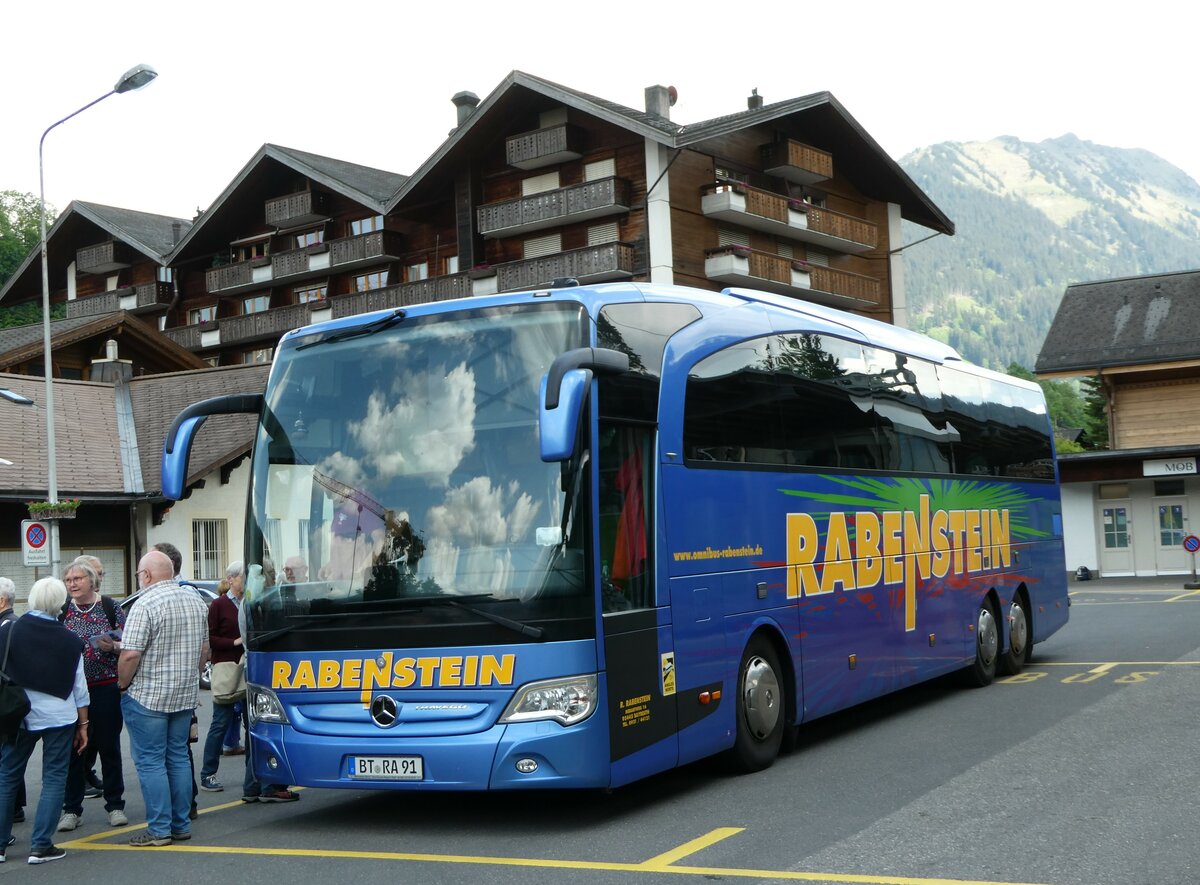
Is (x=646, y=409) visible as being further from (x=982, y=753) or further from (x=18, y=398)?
(x=18, y=398)

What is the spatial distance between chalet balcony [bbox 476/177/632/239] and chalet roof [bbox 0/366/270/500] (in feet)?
41.6

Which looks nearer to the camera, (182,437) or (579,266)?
(182,437)

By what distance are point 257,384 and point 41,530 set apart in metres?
10.8

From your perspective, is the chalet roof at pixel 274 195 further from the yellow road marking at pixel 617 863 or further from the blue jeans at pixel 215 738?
the yellow road marking at pixel 617 863

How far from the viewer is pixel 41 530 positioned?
26.1 metres

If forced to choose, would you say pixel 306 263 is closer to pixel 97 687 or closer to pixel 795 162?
pixel 795 162

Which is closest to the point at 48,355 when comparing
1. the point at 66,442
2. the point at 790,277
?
the point at 66,442

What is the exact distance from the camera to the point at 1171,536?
4341 centimetres

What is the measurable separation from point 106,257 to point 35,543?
135 ft

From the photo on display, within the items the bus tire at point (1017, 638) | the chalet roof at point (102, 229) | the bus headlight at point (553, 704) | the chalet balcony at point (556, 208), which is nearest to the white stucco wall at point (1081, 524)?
the chalet balcony at point (556, 208)

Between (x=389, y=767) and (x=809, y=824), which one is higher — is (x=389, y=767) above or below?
above

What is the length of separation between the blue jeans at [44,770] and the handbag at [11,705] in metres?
0.14

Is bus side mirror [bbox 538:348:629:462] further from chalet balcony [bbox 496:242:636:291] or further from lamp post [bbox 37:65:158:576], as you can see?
chalet balcony [bbox 496:242:636:291]

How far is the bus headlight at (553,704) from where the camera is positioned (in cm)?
827
